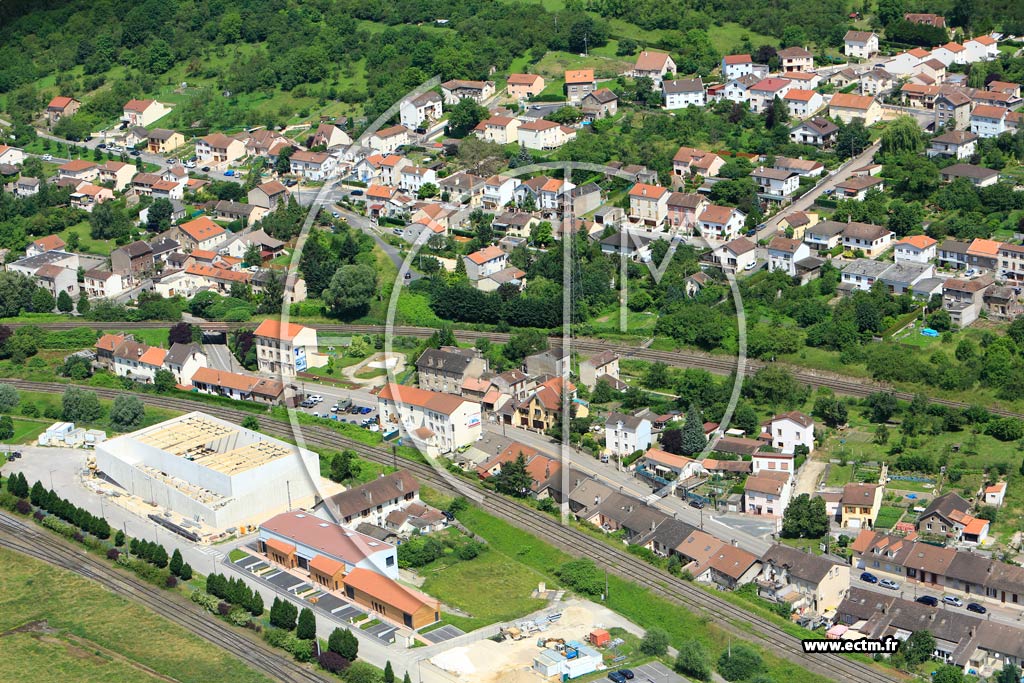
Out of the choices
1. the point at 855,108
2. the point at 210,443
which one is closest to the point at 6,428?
the point at 210,443

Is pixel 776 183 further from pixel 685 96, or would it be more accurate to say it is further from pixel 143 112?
pixel 143 112

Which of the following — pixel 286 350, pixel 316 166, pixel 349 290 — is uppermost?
pixel 316 166

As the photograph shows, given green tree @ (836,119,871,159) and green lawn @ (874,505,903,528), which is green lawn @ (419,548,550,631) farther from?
green tree @ (836,119,871,159)

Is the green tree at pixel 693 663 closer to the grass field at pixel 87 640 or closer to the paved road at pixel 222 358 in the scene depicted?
the grass field at pixel 87 640

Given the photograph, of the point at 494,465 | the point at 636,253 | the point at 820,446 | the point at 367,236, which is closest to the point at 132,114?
the point at 367,236
